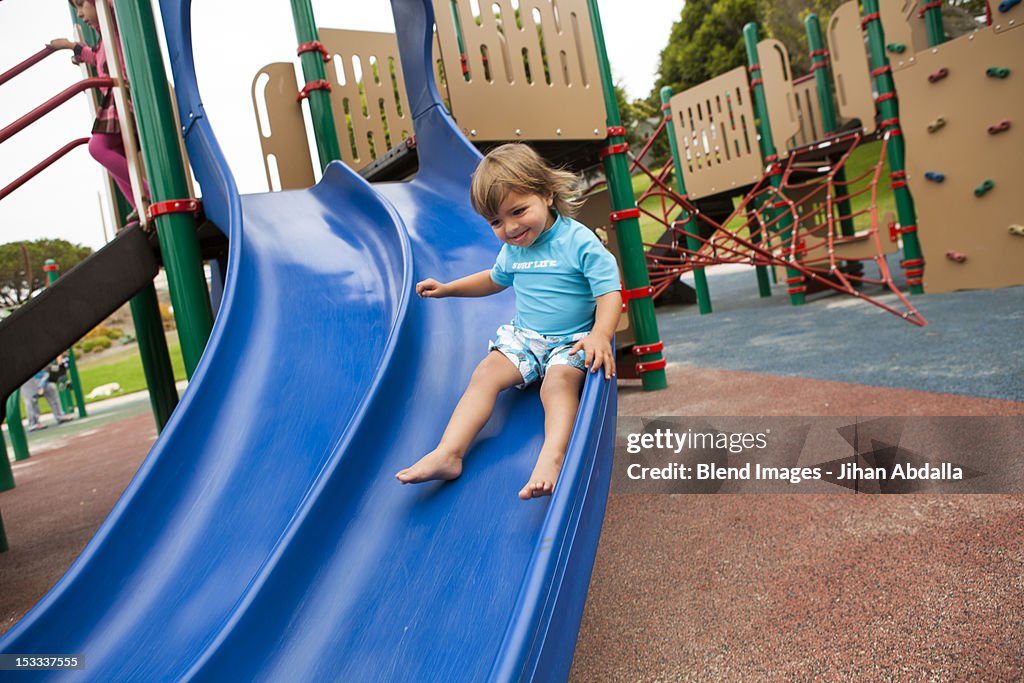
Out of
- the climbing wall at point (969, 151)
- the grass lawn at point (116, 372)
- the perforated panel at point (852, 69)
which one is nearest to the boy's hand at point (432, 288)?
the climbing wall at point (969, 151)

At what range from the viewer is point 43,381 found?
10477 mm

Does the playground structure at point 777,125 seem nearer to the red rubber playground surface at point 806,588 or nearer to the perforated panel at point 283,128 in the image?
the perforated panel at point 283,128

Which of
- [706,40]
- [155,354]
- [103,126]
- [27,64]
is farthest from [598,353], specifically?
[706,40]

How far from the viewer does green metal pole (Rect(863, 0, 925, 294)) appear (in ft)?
22.5

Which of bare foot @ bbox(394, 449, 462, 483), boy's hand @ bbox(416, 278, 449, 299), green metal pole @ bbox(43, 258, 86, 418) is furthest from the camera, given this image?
green metal pole @ bbox(43, 258, 86, 418)

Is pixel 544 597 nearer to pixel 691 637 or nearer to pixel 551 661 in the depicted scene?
pixel 551 661

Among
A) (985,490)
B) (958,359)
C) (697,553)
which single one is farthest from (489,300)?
(958,359)

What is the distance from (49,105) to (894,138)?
7317 millimetres

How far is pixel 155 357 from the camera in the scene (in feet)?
14.0

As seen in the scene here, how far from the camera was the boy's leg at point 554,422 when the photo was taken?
1491 mm

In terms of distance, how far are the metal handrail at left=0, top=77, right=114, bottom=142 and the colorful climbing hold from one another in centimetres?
687

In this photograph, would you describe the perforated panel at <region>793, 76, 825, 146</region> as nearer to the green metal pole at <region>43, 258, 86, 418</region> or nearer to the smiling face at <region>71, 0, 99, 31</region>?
the smiling face at <region>71, 0, 99, 31</region>

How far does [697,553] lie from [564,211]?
123 cm

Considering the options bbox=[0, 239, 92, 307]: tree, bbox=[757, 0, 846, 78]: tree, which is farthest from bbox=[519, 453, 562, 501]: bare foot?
bbox=[757, 0, 846, 78]: tree
